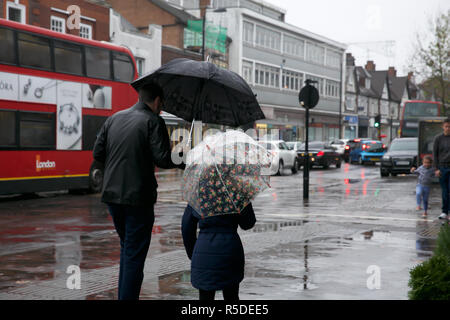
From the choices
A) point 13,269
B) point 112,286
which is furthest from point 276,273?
point 13,269

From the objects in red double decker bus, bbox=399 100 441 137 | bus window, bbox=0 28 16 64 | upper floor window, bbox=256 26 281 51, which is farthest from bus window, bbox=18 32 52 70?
upper floor window, bbox=256 26 281 51

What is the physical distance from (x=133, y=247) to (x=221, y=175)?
53.0 inches

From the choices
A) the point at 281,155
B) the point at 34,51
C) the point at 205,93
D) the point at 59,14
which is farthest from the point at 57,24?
the point at 205,93

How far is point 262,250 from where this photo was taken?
356 inches

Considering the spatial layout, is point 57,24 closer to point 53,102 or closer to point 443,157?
point 53,102

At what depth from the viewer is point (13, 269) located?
7.64 m

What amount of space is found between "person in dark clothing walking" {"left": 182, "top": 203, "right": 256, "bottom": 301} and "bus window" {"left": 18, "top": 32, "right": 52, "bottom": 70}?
13.4 m

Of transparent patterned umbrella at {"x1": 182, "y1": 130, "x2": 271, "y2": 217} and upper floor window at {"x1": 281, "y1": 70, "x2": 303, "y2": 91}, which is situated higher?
upper floor window at {"x1": 281, "y1": 70, "x2": 303, "y2": 91}

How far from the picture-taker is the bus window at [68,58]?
57.8 feet

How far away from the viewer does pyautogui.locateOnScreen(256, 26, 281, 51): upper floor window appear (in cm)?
5912

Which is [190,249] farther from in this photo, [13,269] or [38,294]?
[13,269]

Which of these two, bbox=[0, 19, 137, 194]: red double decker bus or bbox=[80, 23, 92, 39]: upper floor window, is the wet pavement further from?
bbox=[80, 23, 92, 39]: upper floor window

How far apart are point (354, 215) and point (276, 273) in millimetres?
6879
